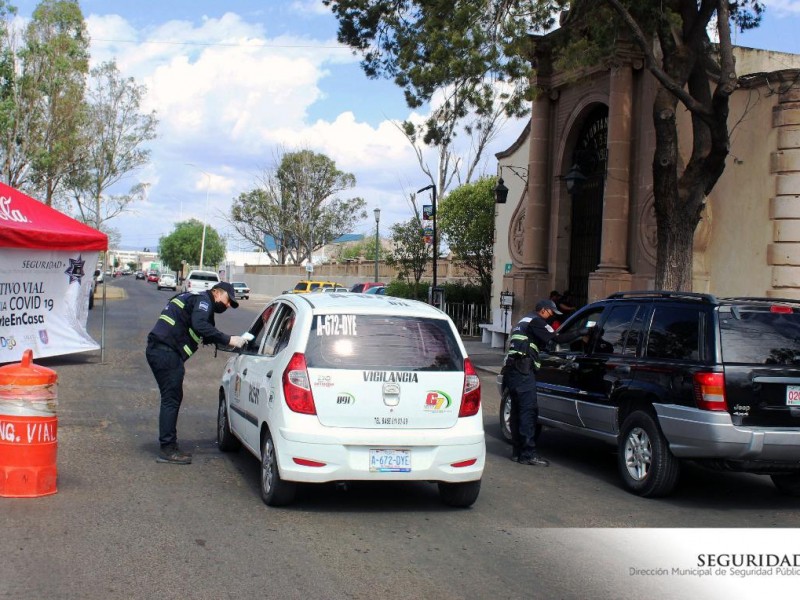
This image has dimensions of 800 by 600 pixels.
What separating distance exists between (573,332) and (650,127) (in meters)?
10.9

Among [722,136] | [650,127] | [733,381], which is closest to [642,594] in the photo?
[733,381]

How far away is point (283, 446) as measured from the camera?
659cm

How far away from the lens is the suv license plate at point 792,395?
24.3 ft

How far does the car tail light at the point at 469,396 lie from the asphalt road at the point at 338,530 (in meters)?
0.85

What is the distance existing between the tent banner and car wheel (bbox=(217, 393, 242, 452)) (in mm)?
7574

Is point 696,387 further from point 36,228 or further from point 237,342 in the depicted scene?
point 36,228

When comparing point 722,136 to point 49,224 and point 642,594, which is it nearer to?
point 642,594

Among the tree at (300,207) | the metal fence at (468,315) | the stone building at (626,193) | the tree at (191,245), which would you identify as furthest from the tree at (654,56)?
the tree at (191,245)

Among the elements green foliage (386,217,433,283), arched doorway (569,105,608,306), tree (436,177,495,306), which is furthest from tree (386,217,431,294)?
arched doorway (569,105,608,306)

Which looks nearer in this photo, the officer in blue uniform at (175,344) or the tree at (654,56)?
the officer in blue uniform at (175,344)

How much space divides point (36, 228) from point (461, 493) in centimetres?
1084

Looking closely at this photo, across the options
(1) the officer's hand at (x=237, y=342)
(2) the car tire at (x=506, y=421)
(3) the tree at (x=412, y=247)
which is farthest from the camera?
(3) the tree at (x=412, y=247)

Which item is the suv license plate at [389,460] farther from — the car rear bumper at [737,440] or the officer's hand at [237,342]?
the car rear bumper at [737,440]

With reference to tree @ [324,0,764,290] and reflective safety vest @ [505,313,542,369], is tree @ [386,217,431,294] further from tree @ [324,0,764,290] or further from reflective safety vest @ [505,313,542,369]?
reflective safety vest @ [505,313,542,369]
